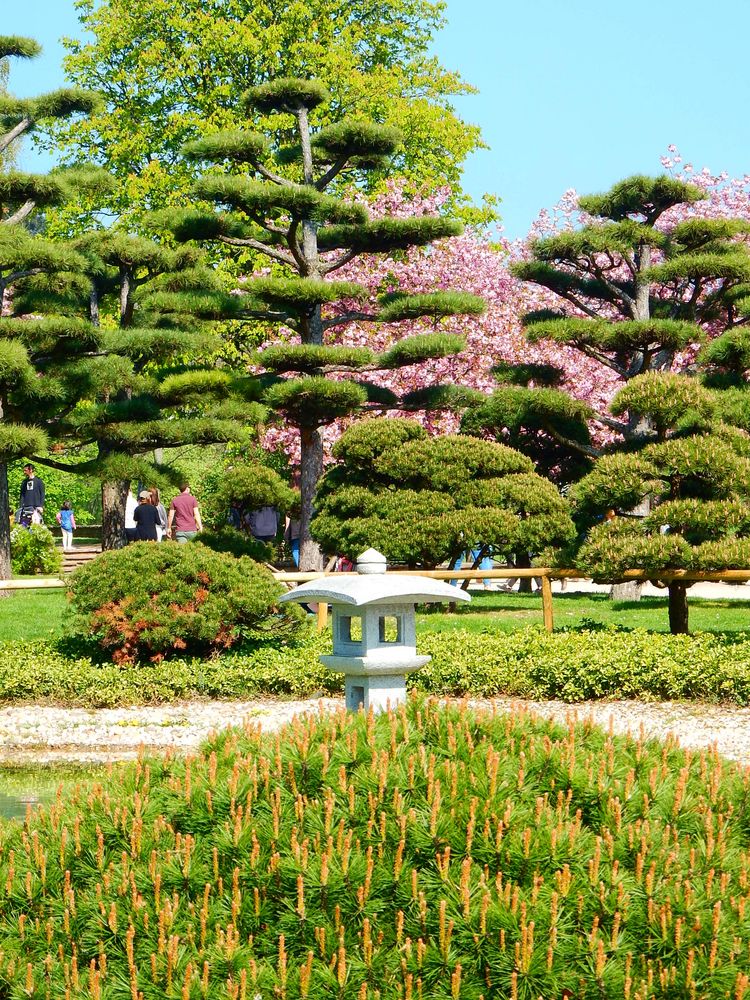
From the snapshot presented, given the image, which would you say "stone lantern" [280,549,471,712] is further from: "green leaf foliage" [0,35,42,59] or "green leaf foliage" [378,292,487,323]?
"green leaf foliage" [0,35,42,59]

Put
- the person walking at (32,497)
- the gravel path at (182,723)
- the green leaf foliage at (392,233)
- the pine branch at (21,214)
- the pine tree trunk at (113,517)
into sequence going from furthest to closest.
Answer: the person walking at (32,497) < the pine tree trunk at (113,517) < the pine branch at (21,214) < the green leaf foliage at (392,233) < the gravel path at (182,723)

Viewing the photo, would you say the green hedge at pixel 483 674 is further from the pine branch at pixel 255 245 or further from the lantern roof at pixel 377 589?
the pine branch at pixel 255 245

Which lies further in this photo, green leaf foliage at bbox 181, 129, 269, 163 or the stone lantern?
green leaf foliage at bbox 181, 129, 269, 163

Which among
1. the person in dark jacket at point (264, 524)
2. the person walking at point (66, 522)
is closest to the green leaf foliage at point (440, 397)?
the person in dark jacket at point (264, 524)

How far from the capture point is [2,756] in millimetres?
8906

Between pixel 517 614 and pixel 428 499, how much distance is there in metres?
2.03

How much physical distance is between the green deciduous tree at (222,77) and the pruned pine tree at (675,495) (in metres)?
16.8

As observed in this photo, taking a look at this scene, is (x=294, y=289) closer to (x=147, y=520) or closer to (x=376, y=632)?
(x=147, y=520)

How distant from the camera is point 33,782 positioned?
8008 mm

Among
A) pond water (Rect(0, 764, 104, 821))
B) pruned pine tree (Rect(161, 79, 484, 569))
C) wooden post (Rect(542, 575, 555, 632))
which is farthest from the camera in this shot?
pruned pine tree (Rect(161, 79, 484, 569))

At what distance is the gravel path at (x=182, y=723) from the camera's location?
29.2ft

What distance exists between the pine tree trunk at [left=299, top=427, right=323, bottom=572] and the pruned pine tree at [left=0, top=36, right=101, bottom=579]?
3.49 m

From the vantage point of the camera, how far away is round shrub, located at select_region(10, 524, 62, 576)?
2370cm

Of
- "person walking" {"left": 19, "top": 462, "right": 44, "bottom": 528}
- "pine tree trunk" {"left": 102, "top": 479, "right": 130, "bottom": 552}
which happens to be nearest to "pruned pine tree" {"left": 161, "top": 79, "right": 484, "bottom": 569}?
"pine tree trunk" {"left": 102, "top": 479, "right": 130, "bottom": 552}
